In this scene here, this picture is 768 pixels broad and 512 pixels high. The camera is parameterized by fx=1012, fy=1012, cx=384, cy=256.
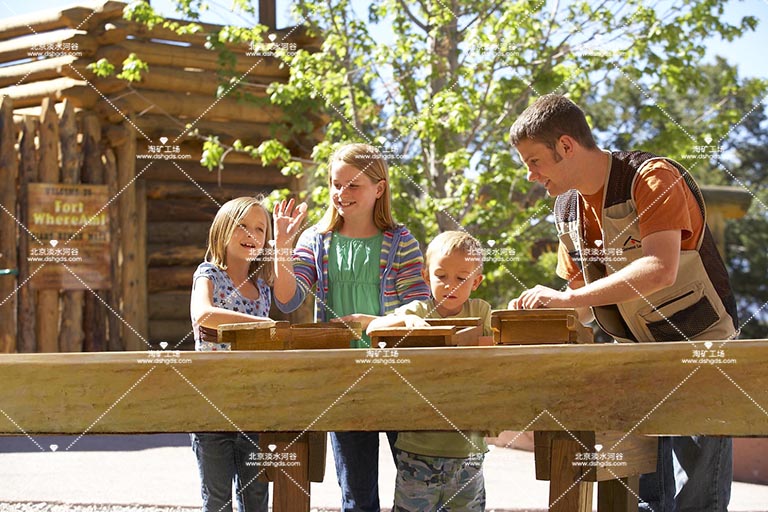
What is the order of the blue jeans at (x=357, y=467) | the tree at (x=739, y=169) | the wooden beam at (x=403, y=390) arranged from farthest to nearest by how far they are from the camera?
the tree at (x=739, y=169), the blue jeans at (x=357, y=467), the wooden beam at (x=403, y=390)

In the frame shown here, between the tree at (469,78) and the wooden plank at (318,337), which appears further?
the tree at (469,78)

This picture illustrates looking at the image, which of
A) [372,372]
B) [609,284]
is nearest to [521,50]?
[609,284]

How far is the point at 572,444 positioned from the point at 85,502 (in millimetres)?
3815

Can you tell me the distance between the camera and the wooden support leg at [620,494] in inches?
113

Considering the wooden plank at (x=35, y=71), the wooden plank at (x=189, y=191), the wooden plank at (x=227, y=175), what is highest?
the wooden plank at (x=35, y=71)

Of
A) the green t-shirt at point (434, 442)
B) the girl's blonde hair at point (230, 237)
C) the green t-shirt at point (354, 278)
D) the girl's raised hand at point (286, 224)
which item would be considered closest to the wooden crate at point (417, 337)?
the green t-shirt at point (434, 442)

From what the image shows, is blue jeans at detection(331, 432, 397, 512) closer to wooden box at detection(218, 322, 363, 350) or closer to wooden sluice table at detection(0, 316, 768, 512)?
wooden box at detection(218, 322, 363, 350)

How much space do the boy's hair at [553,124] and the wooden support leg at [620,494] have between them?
1.01 metres

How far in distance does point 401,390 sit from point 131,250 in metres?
8.59

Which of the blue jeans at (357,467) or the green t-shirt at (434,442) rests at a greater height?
the green t-shirt at (434,442)

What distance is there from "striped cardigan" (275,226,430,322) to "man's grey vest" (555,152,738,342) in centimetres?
75

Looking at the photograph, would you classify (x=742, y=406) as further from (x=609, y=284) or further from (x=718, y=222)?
(x=718, y=222)

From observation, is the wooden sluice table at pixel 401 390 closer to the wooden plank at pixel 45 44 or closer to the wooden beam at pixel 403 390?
the wooden beam at pixel 403 390

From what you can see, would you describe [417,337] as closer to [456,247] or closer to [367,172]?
[456,247]
